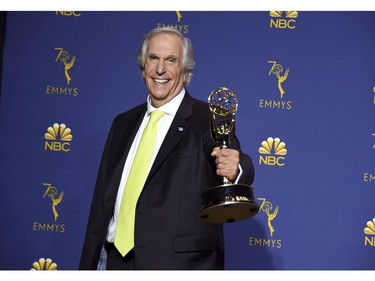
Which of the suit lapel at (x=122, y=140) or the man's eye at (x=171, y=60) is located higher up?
the man's eye at (x=171, y=60)

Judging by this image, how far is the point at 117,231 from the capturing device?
7.04 feet

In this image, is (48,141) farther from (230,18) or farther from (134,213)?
(134,213)

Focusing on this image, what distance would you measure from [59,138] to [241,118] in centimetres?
100

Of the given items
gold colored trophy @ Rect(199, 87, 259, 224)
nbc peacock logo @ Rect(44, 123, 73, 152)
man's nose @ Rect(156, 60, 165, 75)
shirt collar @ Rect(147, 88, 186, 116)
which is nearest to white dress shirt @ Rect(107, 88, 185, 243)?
shirt collar @ Rect(147, 88, 186, 116)

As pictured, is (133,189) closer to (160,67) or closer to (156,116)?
(156,116)

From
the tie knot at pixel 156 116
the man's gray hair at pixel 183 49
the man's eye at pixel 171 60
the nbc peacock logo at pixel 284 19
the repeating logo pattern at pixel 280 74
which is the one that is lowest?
the tie knot at pixel 156 116

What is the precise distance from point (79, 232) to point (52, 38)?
1.09 m

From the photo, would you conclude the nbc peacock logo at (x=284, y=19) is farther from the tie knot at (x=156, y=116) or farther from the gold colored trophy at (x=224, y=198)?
the gold colored trophy at (x=224, y=198)

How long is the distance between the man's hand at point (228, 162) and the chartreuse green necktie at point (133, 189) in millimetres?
337

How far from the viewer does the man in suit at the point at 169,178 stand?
6.70ft

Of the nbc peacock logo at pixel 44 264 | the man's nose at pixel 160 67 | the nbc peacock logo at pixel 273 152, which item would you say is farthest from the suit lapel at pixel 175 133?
the nbc peacock logo at pixel 44 264

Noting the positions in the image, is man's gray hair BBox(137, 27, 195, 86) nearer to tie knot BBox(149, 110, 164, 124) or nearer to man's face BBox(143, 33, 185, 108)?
man's face BBox(143, 33, 185, 108)

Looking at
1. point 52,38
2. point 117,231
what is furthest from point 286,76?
point 117,231

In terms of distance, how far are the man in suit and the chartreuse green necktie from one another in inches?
0.9
